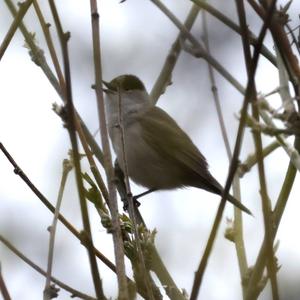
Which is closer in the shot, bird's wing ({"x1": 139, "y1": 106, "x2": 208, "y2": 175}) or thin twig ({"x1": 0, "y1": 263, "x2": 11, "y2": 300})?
thin twig ({"x1": 0, "y1": 263, "x2": 11, "y2": 300})

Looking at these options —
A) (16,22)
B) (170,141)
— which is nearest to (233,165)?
(16,22)

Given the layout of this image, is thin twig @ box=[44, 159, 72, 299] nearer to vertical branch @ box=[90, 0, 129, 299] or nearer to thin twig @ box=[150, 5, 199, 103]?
vertical branch @ box=[90, 0, 129, 299]

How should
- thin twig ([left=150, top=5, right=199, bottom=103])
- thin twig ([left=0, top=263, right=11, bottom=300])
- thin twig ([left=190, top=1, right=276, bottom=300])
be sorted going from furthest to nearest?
thin twig ([left=150, top=5, right=199, bottom=103])
thin twig ([left=0, top=263, right=11, bottom=300])
thin twig ([left=190, top=1, right=276, bottom=300])

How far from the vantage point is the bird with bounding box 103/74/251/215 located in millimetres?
4961

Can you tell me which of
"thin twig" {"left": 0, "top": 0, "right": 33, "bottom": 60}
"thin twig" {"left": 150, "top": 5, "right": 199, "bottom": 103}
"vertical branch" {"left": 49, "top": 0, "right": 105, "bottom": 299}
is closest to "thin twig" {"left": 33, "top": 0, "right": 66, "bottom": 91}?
"thin twig" {"left": 0, "top": 0, "right": 33, "bottom": 60}

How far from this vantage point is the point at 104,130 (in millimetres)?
1994

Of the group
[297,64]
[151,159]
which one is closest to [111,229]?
[297,64]

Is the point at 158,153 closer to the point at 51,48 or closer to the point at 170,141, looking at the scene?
the point at 170,141

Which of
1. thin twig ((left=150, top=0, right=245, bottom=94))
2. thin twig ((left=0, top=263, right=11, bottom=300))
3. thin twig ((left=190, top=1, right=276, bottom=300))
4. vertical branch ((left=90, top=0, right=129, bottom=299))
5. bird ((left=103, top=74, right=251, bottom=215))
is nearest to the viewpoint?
thin twig ((left=190, top=1, right=276, bottom=300))

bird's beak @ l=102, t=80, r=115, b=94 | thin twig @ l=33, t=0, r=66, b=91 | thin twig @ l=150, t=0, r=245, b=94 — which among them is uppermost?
bird's beak @ l=102, t=80, r=115, b=94

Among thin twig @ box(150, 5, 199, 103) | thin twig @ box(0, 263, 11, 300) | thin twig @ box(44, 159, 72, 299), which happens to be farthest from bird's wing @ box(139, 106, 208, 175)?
thin twig @ box(0, 263, 11, 300)

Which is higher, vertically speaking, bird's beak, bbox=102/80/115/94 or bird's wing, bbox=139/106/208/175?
bird's beak, bbox=102/80/115/94

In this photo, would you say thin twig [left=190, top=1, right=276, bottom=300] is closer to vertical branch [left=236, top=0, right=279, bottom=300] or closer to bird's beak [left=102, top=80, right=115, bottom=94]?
vertical branch [left=236, top=0, right=279, bottom=300]

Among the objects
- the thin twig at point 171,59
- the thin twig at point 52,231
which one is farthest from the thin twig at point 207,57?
the thin twig at point 52,231
